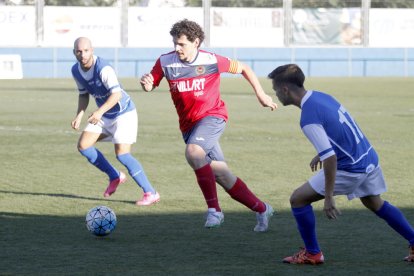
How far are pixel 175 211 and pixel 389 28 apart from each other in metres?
44.2

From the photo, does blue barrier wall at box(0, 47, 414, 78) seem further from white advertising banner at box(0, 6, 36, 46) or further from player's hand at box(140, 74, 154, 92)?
player's hand at box(140, 74, 154, 92)

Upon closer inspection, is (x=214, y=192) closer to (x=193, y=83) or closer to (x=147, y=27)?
(x=193, y=83)

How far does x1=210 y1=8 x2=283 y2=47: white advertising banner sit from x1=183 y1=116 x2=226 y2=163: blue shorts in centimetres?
Result: 4102

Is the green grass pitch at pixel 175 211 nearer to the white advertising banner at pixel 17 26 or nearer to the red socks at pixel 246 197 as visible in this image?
the red socks at pixel 246 197

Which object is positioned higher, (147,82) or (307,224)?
(147,82)

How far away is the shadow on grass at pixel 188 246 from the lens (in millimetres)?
7105

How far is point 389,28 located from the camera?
52.5 metres

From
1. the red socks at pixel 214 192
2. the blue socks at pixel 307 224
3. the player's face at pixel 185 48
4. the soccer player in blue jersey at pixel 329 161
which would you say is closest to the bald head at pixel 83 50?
the player's face at pixel 185 48

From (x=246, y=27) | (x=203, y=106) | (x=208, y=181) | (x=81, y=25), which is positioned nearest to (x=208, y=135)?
(x=203, y=106)

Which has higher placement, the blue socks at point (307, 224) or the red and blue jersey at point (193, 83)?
the red and blue jersey at point (193, 83)

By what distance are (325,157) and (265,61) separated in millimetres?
43630

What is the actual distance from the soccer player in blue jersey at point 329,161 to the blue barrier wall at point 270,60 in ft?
131

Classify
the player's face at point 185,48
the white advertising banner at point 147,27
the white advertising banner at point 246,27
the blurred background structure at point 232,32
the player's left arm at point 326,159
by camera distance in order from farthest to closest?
the white advertising banner at point 246,27, the white advertising banner at point 147,27, the blurred background structure at point 232,32, the player's face at point 185,48, the player's left arm at point 326,159

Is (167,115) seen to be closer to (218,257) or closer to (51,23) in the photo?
(218,257)
